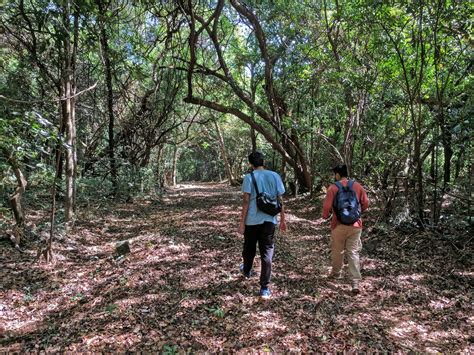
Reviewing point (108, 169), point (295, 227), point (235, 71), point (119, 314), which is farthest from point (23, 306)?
point (235, 71)

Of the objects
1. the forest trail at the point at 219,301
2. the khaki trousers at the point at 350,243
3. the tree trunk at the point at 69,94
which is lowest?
the forest trail at the point at 219,301

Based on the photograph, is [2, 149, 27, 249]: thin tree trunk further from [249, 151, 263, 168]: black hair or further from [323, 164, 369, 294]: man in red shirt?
[323, 164, 369, 294]: man in red shirt

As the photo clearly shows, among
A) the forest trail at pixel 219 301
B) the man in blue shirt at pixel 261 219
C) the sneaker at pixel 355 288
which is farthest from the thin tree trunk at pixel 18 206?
the sneaker at pixel 355 288

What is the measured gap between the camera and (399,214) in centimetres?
785

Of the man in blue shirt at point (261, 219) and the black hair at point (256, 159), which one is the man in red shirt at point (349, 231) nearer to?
the man in blue shirt at point (261, 219)

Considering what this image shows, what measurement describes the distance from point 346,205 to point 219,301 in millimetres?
2288

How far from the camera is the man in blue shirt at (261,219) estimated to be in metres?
4.32

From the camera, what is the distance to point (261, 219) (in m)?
4.32

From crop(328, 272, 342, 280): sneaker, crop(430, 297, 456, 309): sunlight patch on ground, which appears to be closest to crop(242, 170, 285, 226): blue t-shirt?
crop(328, 272, 342, 280): sneaker

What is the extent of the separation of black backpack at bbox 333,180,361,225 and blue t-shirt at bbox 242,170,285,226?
973 millimetres

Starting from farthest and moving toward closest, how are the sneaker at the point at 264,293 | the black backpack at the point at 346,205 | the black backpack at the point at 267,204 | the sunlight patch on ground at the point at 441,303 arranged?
the black backpack at the point at 346,205 < the sunlight patch on ground at the point at 441,303 < the sneaker at the point at 264,293 < the black backpack at the point at 267,204

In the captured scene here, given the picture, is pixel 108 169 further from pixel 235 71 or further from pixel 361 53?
pixel 361 53

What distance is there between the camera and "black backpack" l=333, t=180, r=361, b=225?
471 cm

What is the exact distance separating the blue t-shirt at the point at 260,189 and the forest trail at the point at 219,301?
1.12 m
